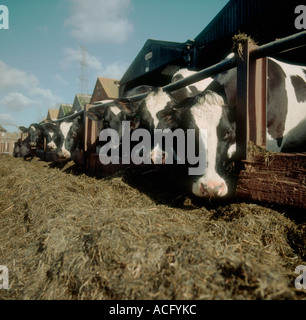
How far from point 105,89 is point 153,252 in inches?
1142

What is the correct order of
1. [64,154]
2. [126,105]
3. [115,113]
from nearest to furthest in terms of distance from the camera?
[126,105] → [115,113] → [64,154]

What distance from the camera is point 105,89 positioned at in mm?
28906

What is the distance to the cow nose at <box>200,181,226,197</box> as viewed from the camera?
2.96 meters

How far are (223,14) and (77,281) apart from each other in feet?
41.5

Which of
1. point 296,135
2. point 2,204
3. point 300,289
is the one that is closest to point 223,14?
point 296,135

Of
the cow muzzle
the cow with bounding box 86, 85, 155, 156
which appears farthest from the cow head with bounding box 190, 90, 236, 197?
the cow muzzle

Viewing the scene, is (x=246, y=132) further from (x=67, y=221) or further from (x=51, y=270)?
(x=51, y=270)

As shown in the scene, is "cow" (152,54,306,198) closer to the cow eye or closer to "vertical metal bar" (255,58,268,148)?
the cow eye

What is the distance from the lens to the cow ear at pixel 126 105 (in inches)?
251

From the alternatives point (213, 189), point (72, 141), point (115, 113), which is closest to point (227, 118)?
point (213, 189)

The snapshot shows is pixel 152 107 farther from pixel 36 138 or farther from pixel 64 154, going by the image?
pixel 36 138

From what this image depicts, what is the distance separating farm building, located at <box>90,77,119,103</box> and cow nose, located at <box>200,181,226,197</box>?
26.5 m

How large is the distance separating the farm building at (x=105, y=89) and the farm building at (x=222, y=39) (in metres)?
10.2

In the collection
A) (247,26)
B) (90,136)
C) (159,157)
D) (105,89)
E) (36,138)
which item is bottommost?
(159,157)
